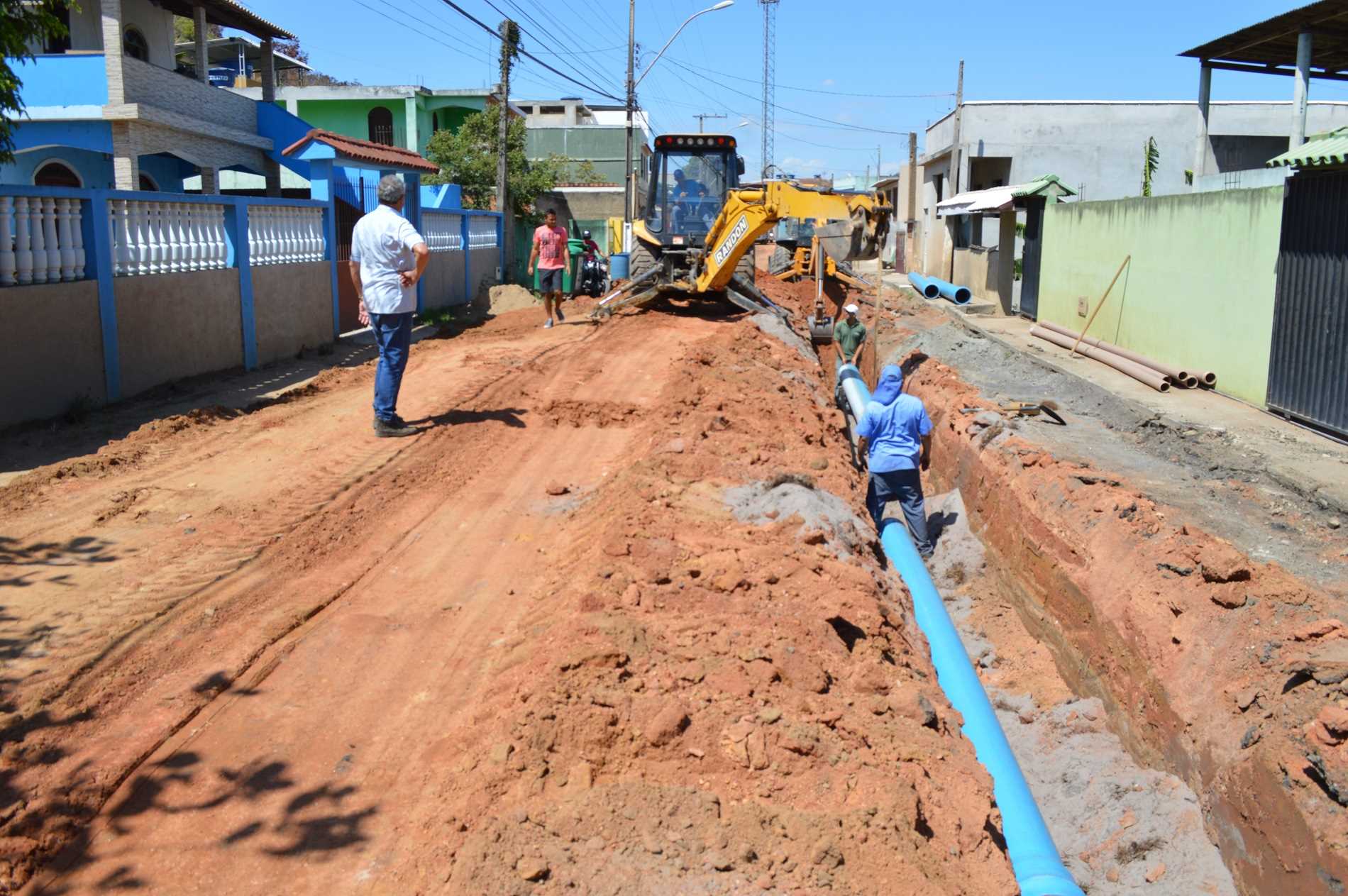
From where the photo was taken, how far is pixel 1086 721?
23.0ft

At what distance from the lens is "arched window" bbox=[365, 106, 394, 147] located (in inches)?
1406

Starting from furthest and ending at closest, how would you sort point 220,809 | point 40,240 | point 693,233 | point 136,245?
1. point 693,233
2. point 136,245
3. point 40,240
4. point 220,809

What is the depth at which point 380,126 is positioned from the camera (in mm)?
35812

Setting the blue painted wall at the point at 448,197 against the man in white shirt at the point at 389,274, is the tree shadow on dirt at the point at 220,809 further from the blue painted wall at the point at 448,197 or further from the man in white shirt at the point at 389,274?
the blue painted wall at the point at 448,197

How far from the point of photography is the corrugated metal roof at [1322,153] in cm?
1011

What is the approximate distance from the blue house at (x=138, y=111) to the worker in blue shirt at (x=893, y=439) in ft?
37.9

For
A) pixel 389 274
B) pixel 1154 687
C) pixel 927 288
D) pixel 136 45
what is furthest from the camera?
pixel 927 288

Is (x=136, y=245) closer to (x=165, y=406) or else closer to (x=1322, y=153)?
(x=165, y=406)

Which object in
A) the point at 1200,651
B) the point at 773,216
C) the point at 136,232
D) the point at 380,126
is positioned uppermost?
the point at 380,126

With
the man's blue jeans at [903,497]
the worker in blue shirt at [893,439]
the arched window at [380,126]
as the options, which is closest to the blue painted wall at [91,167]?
the worker in blue shirt at [893,439]

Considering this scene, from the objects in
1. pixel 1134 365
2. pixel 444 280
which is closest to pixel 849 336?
pixel 1134 365

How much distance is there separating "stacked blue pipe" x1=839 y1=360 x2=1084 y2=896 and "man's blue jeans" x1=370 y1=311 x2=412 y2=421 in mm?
3966

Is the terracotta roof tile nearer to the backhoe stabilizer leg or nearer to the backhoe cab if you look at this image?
the backhoe cab

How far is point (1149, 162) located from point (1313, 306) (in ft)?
64.4
